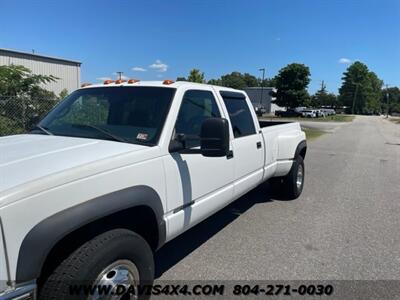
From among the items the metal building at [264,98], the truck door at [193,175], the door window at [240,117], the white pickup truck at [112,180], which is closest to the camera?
the white pickup truck at [112,180]

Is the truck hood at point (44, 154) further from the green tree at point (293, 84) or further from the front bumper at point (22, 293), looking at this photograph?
the green tree at point (293, 84)

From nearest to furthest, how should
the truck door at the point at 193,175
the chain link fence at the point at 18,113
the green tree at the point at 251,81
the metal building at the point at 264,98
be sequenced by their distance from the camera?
the truck door at the point at 193,175, the chain link fence at the point at 18,113, the metal building at the point at 264,98, the green tree at the point at 251,81

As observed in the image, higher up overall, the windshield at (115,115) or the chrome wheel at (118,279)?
the windshield at (115,115)

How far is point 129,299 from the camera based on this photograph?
2863 mm

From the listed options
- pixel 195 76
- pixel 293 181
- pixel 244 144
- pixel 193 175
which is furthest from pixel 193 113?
pixel 195 76

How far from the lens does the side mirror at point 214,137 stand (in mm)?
3113

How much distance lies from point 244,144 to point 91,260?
2.78m

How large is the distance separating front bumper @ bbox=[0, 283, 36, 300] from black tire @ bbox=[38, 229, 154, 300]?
171 mm

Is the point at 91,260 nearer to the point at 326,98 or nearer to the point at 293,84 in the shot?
the point at 293,84

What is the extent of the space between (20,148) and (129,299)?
1409 mm

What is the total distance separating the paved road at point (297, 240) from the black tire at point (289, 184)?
16cm

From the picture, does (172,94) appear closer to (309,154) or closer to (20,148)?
(20,148)

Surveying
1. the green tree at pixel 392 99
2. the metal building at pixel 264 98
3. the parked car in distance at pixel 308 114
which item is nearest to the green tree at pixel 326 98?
the green tree at pixel 392 99

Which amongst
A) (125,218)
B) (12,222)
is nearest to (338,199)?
(125,218)
